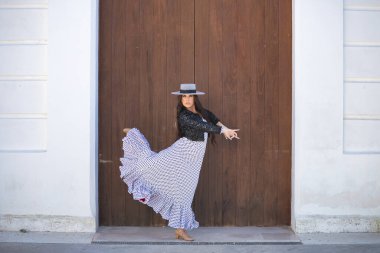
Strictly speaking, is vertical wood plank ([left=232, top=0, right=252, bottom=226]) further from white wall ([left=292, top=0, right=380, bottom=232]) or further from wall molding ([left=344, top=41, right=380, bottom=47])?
wall molding ([left=344, top=41, right=380, bottom=47])

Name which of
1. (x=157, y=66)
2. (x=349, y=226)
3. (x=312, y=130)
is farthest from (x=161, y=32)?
(x=349, y=226)

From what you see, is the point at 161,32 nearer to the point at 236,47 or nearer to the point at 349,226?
the point at 236,47

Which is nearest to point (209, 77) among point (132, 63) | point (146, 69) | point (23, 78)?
point (146, 69)

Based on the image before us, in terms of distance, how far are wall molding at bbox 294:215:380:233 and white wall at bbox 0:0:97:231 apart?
2.51 m

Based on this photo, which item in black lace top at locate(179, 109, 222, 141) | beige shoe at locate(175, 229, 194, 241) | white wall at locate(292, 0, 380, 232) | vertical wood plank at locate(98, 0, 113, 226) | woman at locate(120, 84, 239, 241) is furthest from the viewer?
vertical wood plank at locate(98, 0, 113, 226)

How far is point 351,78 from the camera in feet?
23.9

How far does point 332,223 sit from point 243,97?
1861mm

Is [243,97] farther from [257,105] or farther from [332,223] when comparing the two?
[332,223]

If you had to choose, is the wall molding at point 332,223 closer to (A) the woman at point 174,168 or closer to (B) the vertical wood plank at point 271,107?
(B) the vertical wood plank at point 271,107

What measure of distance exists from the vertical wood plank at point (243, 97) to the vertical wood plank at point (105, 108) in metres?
1.59

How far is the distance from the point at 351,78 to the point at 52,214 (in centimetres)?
392

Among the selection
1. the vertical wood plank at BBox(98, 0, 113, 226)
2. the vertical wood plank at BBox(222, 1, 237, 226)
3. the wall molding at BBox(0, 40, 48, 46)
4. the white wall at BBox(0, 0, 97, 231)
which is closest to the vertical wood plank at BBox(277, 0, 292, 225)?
the vertical wood plank at BBox(222, 1, 237, 226)

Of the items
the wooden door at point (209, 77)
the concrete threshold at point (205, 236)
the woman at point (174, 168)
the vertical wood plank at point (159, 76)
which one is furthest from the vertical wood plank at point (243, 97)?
the vertical wood plank at point (159, 76)

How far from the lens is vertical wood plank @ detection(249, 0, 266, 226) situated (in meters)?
7.54
